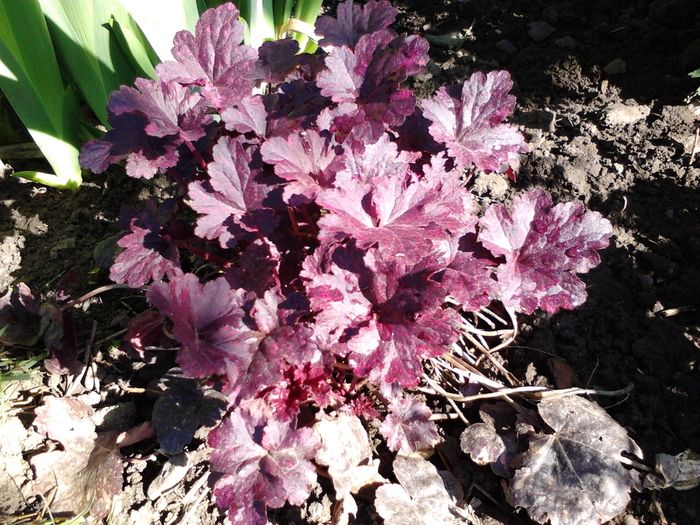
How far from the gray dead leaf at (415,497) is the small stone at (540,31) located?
1997 millimetres

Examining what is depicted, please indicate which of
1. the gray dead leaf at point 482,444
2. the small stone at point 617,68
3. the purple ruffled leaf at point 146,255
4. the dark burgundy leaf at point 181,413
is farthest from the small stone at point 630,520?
the small stone at point 617,68

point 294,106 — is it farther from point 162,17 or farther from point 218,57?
point 162,17

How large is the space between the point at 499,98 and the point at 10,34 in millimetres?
1467

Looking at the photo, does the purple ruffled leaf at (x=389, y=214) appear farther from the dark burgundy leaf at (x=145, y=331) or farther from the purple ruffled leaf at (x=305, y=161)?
the dark burgundy leaf at (x=145, y=331)

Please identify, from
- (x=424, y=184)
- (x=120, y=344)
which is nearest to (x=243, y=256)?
(x=424, y=184)

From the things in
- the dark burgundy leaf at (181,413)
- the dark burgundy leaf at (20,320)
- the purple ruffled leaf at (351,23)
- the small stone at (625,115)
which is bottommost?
the dark burgundy leaf at (181,413)

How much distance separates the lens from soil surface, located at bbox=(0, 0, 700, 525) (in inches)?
61.6

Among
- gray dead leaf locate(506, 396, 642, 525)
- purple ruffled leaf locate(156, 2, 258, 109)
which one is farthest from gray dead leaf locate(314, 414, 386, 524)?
purple ruffled leaf locate(156, 2, 258, 109)

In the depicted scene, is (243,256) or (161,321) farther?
(161,321)

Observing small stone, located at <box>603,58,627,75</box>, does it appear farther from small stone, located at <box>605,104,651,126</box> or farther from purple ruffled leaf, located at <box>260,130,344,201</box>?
purple ruffled leaf, located at <box>260,130,344,201</box>

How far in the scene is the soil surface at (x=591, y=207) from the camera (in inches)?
61.6

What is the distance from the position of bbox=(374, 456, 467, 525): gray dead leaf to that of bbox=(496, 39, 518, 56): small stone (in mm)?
1879

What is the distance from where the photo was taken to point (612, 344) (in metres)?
1.77

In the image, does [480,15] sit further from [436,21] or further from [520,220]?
[520,220]
